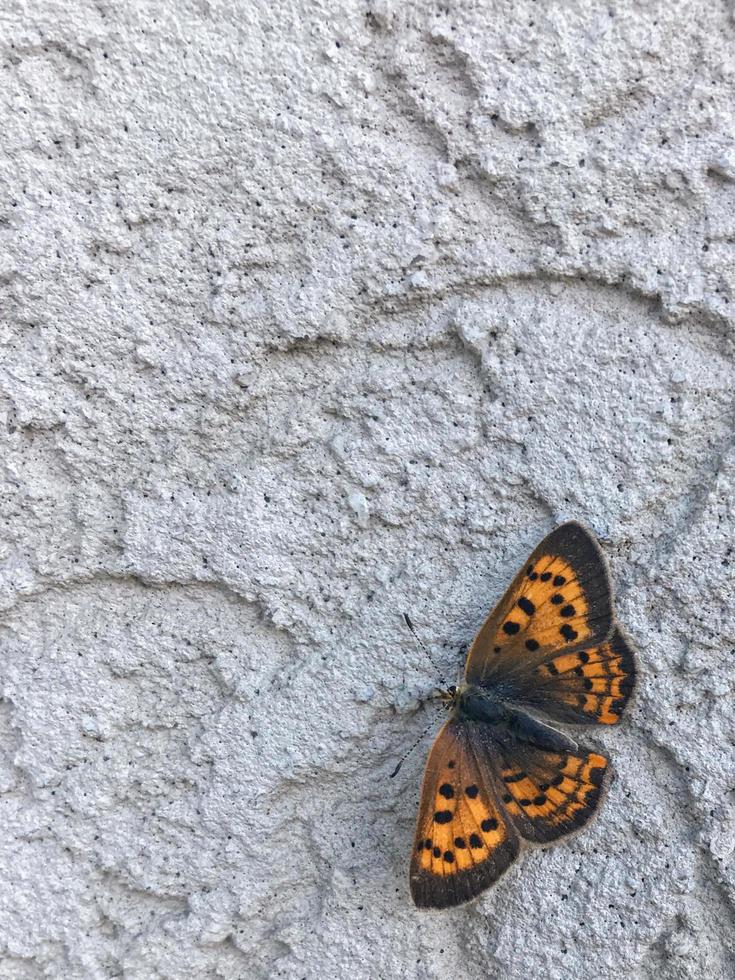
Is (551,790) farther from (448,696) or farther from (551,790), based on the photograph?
(448,696)

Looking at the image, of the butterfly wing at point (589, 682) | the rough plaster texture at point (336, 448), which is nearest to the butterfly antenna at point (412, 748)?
the rough plaster texture at point (336, 448)

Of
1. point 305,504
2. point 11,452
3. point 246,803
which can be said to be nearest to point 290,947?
point 246,803

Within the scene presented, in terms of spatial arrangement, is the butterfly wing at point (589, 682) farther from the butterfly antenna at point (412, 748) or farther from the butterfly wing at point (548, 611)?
the butterfly antenna at point (412, 748)

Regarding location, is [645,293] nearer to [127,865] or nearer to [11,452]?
[11,452]

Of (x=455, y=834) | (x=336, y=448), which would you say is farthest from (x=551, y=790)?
(x=336, y=448)

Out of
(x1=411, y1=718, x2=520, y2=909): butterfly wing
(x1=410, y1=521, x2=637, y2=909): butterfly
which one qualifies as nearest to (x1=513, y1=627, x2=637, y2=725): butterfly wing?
(x1=410, y1=521, x2=637, y2=909): butterfly

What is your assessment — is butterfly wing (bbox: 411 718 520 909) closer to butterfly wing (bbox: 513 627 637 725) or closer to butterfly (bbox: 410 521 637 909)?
butterfly (bbox: 410 521 637 909)

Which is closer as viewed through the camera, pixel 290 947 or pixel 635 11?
pixel 635 11
